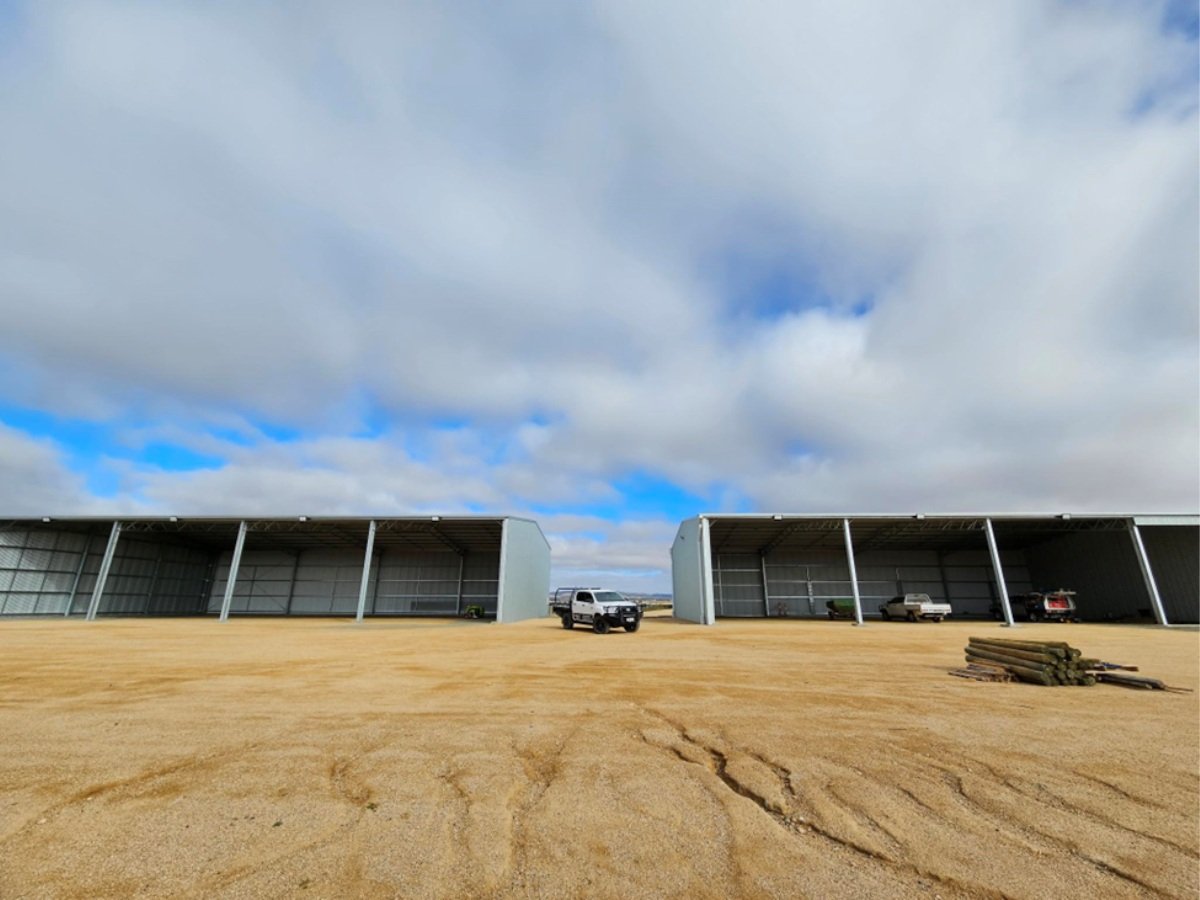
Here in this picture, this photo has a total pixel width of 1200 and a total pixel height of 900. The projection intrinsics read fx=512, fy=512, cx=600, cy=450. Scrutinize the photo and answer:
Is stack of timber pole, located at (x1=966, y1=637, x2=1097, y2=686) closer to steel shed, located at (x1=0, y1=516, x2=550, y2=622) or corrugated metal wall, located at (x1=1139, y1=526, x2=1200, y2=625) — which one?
steel shed, located at (x1=0, y1=516, x2=550, y2=622)

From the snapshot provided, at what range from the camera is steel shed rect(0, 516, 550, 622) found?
34.3 meters

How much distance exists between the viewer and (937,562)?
45344 millimetres

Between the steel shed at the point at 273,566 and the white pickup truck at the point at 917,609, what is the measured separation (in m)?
26.5

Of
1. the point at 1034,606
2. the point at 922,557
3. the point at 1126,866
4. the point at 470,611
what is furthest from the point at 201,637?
the point at 922,557

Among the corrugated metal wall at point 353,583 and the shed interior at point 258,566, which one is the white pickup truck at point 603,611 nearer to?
the shed interior at point 258,566

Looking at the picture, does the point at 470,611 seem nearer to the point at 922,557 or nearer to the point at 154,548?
the point at 154,548

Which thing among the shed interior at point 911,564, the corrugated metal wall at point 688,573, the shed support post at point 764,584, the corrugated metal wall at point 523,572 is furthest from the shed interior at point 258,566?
the shed support post at point 764,584

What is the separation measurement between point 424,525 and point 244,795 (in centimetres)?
3279

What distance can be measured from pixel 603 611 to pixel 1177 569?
39046 mm

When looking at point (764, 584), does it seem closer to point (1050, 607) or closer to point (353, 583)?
point (1050, 607)

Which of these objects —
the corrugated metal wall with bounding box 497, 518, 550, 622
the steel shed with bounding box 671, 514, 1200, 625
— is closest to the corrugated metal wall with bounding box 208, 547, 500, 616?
the corrugated metal wall with bounding box 497, 518, 550, 622

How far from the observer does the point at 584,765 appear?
18.0 feet

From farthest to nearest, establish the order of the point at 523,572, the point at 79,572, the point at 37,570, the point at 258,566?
the point at 258,566, the point at 79,572, the point at 37,570, the point at 523,572

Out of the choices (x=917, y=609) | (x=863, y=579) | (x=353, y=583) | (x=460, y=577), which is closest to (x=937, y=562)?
(x=863, y=579)
